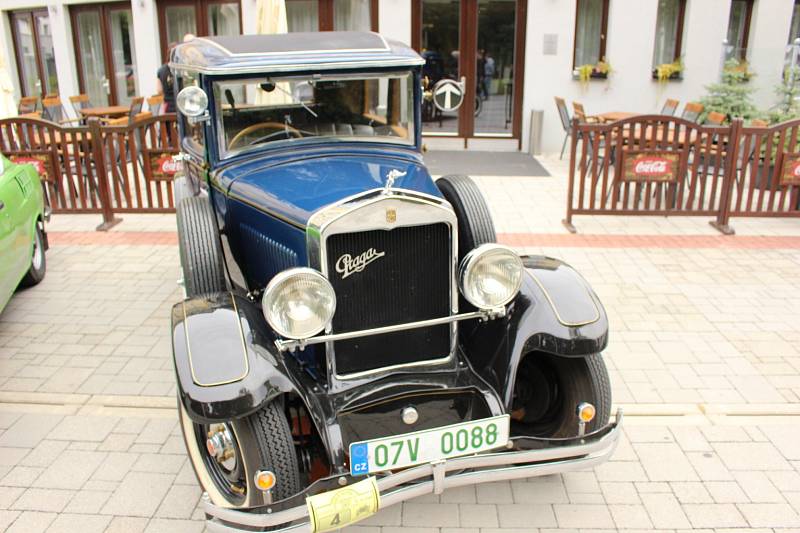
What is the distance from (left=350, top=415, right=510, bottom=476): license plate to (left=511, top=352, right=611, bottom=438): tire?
518 mm

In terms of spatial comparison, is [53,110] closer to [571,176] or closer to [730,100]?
[571,176]

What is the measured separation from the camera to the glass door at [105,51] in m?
13.3

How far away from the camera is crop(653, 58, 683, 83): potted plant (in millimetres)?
11383

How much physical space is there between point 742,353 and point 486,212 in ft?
7.64

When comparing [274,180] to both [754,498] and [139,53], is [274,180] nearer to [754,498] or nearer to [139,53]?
[754,498]

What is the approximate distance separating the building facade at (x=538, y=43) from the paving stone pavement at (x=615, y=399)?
564cm

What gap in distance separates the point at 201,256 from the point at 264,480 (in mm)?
1561

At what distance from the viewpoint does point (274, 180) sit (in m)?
3.76

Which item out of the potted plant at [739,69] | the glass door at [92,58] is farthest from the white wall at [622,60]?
the glass door at [92,58]

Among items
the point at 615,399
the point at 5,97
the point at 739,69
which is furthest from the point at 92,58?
the point at 615,399

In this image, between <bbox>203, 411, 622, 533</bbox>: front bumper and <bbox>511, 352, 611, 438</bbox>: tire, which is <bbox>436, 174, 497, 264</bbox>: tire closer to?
<bbox>511, 352, 611, 438</bbox>: tire

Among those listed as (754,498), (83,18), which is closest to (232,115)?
(754,498)

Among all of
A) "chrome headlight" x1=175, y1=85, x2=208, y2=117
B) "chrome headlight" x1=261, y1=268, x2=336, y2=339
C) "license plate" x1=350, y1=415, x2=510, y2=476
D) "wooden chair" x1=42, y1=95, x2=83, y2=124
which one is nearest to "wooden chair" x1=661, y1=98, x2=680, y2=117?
"chrome headlight" x1=175, y1=85, x2=208, y2=117

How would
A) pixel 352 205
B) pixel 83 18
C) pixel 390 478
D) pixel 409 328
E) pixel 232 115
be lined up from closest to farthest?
1. pixel 390 478
2. pixel 352 205
3. pixel 409 328
4. pixel 232 115
5. pixel 83 18
